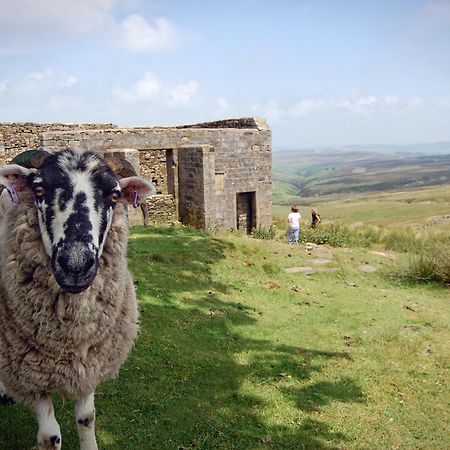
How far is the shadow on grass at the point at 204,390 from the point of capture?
498 cm

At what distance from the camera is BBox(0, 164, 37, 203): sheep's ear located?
3.65 meters

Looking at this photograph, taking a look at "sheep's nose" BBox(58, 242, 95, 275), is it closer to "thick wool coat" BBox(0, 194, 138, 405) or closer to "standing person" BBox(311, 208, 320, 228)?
"thick wool coat" BBox(0, 194, 138, 405)

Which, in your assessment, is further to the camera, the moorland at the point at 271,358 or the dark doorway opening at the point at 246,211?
the dark doorway opening at the point at 246,211

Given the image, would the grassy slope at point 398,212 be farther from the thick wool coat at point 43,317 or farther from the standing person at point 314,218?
the thick wool coat at point 43,317

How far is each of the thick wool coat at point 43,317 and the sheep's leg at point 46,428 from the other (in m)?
0.09

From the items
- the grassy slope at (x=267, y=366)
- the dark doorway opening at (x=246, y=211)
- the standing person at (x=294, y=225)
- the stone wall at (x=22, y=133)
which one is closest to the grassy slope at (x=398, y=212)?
the dark doorway opening at (x=246, y=211)

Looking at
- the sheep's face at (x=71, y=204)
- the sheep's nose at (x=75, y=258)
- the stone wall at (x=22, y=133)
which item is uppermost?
the stone wall at (x=22, y=133)

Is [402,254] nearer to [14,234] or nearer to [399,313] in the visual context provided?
[399,313]

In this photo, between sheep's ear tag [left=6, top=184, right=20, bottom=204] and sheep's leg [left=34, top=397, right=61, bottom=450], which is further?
sheep's leg [left=34, top=397, right=61, bottom=450]

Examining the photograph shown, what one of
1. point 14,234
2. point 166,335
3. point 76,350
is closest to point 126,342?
point 76,350

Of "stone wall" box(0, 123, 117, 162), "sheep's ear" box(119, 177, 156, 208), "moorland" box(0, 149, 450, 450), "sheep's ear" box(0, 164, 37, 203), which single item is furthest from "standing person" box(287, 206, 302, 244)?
"sheep's ear" box(0, 164, 37, 203)

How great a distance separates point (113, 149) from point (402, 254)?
10.2 meters

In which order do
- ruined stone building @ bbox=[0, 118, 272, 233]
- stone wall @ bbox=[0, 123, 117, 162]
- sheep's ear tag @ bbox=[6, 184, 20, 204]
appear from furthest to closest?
stone wall @ bbox=[0, 123, 117, 162] < ruined stone building @ bbox=[0, 118, 272, 233] < sheep's ear tag @ bbox=[6, 184, 20, 204]

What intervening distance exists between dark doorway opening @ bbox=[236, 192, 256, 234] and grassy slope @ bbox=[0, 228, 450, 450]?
7.64 m
